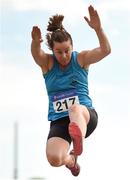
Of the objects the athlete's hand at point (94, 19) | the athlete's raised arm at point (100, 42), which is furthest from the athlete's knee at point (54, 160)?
the athlete's hand at point (94, 19)

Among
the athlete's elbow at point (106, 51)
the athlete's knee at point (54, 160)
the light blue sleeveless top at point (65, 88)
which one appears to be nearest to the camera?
the athlete's knee at point (54, 160)

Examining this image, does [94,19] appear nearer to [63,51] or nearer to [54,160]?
[63,51]

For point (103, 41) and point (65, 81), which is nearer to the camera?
point (103, 41)

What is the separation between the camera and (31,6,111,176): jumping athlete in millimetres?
7570

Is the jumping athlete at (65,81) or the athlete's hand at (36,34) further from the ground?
the athlete's hand at (36,34)

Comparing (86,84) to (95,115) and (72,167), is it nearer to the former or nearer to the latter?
(95,115)

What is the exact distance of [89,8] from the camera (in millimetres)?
7555

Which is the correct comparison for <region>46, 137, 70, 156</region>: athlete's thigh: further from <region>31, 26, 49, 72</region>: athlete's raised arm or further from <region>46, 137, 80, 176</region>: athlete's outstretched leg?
<region>31, 26, 49, 72</region>: athlete's raised arm

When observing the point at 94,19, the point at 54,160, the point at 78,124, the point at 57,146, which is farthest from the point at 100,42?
the point at 54,160

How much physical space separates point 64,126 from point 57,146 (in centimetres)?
35

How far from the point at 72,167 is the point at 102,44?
64.2 inches

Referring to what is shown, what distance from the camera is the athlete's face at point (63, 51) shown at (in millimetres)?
7668

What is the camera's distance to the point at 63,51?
7.70 m

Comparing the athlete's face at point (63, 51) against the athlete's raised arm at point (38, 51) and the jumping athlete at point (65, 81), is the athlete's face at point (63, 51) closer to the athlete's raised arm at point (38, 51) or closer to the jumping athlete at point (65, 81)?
the jumping athlete at point (65, 81)
